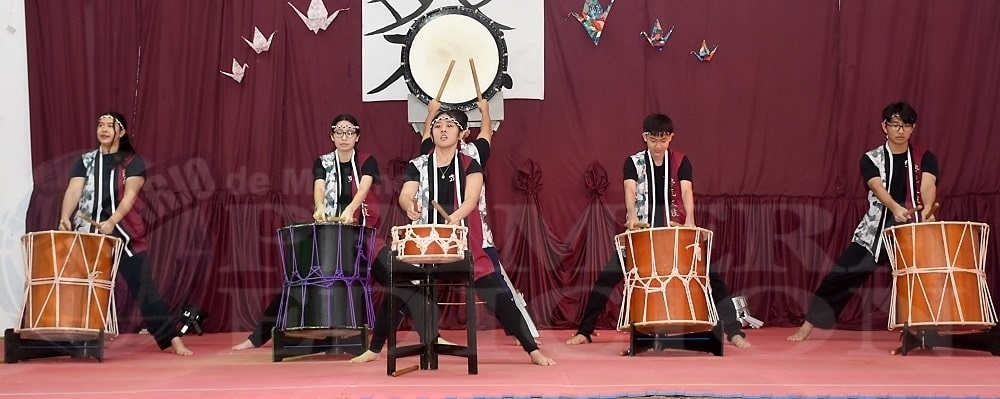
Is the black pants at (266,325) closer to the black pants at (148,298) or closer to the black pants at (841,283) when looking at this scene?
the black pants at (148,298)

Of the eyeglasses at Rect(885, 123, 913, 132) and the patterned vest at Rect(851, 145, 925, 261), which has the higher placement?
the eyeglasses at Rect(885, 123, 913, 132)

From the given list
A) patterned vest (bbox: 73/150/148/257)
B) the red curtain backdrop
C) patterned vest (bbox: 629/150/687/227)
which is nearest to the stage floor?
patterned vest (bbox: 73/150/148/257)

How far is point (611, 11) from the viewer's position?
701 cm

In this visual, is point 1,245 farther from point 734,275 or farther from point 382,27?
point 734,275

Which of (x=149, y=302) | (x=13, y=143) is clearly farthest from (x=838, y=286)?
(x=13, y=143)

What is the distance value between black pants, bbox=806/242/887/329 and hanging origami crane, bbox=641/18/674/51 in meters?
1.86

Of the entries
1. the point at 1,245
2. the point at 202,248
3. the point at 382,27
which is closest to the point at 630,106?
the point at 382,27

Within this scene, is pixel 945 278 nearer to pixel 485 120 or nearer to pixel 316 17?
pixel 485 120

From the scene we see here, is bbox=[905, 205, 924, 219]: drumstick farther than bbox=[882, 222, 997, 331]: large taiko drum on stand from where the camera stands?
Yes

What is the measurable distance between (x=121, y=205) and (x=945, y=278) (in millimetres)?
4206

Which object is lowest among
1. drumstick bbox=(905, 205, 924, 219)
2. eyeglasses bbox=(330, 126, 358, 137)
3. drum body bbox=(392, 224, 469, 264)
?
drum body bbox=(392, 224, 469, 264)

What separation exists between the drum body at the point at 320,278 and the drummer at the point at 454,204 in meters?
0.25

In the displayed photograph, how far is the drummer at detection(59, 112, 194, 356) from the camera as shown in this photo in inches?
223

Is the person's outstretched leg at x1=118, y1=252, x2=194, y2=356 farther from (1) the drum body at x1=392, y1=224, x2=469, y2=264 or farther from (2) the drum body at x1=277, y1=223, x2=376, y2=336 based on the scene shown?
(1) the drum body at x1=392, y1=224, x2=469, y2=264
